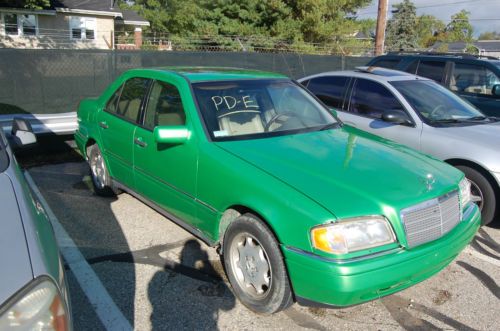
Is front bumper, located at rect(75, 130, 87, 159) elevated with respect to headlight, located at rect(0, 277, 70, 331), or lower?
lower

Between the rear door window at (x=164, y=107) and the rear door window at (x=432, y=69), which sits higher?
the rear door window at (x=432, y=69)

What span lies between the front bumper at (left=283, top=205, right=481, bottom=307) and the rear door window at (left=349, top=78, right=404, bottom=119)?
2882 mm

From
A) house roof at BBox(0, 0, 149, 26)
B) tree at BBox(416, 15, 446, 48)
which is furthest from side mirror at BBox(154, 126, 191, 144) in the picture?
tree at BBox(416, 15, 446, 48)

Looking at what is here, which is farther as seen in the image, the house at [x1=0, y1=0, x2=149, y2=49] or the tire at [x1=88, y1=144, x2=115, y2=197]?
the house at [x1=0, y1=0, x2=149, y2=49]

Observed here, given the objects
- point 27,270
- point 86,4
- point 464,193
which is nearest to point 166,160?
point 27,270

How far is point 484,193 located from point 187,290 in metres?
3.12

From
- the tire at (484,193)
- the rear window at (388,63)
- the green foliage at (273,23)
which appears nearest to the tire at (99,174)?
the tire at (484,193)

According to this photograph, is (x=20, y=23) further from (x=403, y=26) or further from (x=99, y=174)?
(x=403, y=26)

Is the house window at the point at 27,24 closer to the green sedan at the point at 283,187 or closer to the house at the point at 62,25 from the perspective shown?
the house at the point at 62,25

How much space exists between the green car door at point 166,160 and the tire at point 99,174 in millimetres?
887

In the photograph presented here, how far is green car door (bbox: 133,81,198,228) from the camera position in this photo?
3.63 metres

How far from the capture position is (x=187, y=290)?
3412 mm

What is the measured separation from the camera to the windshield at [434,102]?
17.5 feet

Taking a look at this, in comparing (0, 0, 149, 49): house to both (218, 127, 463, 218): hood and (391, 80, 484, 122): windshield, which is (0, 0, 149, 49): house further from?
(218, 127, 463, 218): hood
